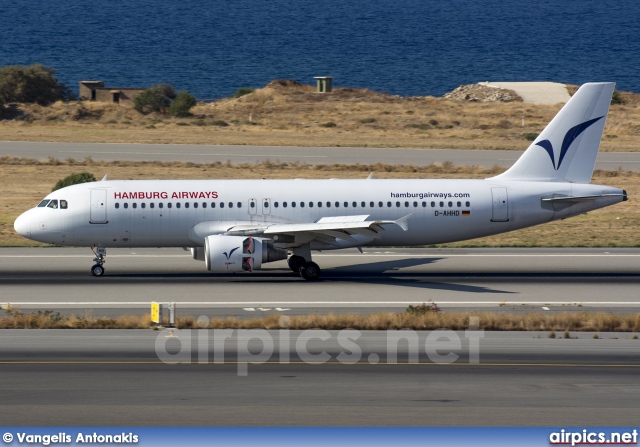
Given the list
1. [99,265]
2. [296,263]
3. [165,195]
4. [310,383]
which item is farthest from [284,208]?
[310,383]

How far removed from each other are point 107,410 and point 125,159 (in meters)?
52.8

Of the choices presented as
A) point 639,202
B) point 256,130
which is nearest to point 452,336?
point 639,202

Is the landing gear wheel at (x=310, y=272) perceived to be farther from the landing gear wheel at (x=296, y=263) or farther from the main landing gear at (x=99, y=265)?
the main landing gear at (x=99, y=265)

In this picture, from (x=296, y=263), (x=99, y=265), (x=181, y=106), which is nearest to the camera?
(x=296, y=263)

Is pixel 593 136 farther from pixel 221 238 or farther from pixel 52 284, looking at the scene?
pixel 52 284

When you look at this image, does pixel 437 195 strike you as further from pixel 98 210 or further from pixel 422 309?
pixel 98 210

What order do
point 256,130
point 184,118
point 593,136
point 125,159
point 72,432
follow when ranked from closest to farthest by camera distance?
point 72,432 → point 593,136 → point 125,159 → point 256,130 → point 184,118

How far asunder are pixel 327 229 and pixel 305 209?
218 centimetres

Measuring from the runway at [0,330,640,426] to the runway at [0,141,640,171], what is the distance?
4463cm

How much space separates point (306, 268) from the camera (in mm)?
37312

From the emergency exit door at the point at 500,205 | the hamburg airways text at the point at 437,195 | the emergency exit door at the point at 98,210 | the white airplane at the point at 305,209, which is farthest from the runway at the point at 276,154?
the emergency exit door at the point at 98,210

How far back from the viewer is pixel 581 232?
49.1 m

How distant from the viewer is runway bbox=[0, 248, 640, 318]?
107 ft

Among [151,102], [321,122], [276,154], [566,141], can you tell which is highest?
[151,102]
